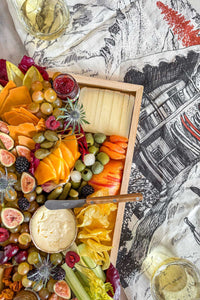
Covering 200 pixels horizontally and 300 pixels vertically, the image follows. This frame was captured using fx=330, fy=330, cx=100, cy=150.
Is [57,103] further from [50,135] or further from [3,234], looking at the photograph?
[3,234]

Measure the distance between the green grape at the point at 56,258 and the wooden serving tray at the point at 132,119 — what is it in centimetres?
24

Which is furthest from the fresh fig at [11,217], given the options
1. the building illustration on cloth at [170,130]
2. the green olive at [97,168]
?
the building illustration on cloth at [170,130]

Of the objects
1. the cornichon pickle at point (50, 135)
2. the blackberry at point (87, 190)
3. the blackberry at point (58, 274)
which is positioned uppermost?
the cornichon pickle at point (50, 135)

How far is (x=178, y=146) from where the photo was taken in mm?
1455

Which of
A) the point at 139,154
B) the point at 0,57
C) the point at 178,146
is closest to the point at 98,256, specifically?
the point at 139,154

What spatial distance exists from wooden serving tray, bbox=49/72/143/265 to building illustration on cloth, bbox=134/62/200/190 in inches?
2.5

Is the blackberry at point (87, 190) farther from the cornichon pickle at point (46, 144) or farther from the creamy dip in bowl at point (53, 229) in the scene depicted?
the cornichon pickle at point (46, 144)

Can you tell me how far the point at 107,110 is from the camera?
4.61 feet

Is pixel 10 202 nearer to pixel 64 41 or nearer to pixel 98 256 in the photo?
pixel 98 256

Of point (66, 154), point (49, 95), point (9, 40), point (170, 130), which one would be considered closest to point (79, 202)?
point (66, 154)

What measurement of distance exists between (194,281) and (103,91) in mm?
855

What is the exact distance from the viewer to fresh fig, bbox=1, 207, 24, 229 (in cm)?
121

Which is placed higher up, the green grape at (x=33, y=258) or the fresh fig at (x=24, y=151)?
the fresh fig at (x=24, y=151)

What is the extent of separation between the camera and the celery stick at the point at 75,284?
1.27 m
